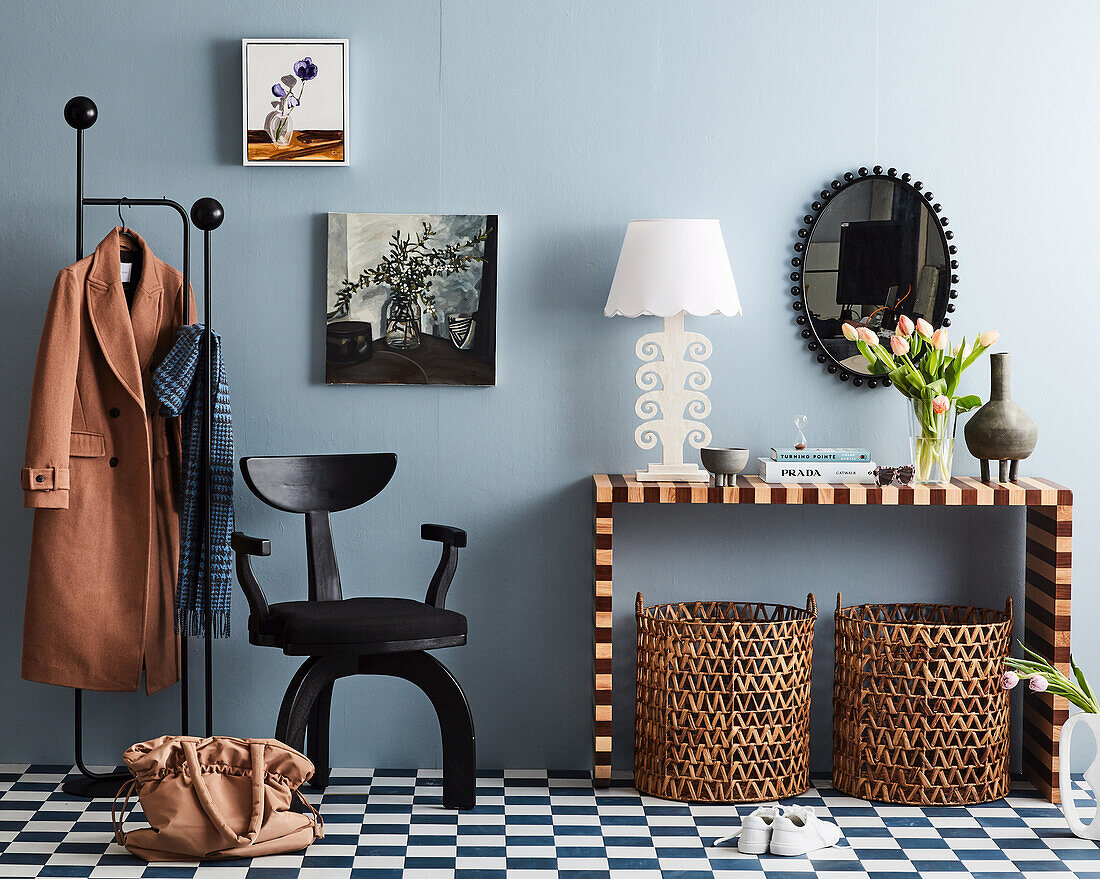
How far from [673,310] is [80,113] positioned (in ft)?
5.23

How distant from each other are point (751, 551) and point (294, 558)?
132 centimetres

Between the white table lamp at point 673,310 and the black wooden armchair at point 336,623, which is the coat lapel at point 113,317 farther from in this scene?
the white table lamp at point 673,310

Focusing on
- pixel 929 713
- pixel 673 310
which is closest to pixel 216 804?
pixel 673 310

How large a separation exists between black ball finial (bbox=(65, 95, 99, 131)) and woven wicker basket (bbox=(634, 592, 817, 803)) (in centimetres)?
195

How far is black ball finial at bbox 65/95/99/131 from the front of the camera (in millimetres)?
2910

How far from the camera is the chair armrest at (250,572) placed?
9.29 ft

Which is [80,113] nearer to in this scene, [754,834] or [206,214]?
[206,214]

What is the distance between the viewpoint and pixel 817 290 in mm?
3262

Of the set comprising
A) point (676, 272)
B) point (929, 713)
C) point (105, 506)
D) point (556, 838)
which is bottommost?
point (556, 838)

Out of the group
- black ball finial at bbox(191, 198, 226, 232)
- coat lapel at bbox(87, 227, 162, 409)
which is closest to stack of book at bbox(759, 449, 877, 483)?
black ball finial at bbox(191, 198, 226, 232)

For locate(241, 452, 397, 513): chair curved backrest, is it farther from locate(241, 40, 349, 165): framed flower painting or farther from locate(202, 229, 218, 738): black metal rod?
locate(241, 40, 349, 165): framed flower painting

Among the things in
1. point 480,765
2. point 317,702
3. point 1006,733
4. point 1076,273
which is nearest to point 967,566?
point 1006,733

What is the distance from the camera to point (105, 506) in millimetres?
3080

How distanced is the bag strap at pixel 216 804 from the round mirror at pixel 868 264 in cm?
185
